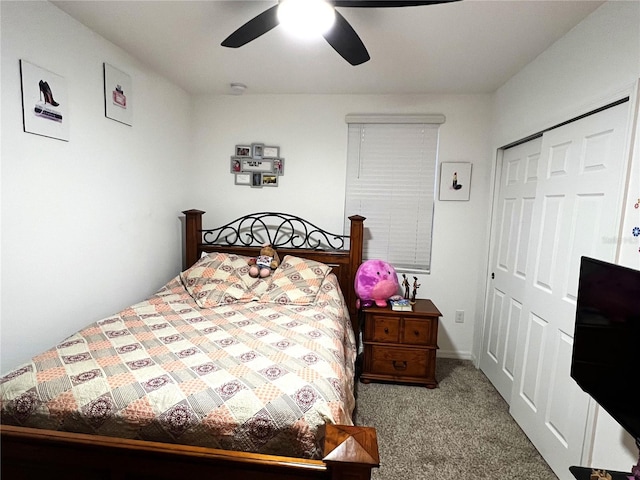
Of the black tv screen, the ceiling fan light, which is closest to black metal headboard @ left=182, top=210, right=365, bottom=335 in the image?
the ceiling fan light

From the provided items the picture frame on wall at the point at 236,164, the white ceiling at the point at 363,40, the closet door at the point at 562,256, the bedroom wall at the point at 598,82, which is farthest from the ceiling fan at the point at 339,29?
the picture frame on wall at the point at 236,164

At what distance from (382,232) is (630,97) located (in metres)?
1.92

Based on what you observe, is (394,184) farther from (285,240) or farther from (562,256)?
(562,256)

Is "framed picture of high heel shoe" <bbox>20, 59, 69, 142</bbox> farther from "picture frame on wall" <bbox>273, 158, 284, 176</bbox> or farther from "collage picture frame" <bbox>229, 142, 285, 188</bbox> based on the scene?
"picture frame on wall" <bbox>273, 158, 284, 176</bbox>

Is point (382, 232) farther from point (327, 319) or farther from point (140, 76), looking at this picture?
point (140, 76)

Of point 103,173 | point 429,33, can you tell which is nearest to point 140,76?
point 103,173

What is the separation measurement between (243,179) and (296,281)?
4.02ft

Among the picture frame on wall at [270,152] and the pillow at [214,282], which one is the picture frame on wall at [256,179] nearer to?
the picture frame on wall at [270,152]

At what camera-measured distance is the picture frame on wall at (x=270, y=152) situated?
120 inches

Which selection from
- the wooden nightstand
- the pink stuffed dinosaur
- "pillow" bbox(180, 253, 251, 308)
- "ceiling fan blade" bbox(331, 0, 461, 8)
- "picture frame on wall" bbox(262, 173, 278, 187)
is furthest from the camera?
"picture frame on wall" bbox(262, 173, 278, 187)

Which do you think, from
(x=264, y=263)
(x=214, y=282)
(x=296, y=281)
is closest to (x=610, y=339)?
(x=296, y=281)

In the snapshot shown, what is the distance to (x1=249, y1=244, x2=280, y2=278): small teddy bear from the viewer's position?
8.55ft

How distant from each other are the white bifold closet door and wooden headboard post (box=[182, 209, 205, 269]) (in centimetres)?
269

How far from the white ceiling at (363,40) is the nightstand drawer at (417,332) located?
1941 mm
